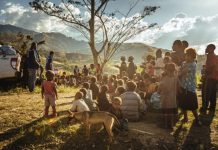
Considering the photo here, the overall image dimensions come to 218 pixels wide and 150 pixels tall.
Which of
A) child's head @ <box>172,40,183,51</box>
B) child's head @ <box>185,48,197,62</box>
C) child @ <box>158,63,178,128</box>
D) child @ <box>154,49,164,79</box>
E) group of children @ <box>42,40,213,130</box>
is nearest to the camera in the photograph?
group of children @ <box>42,40,213,130</box>

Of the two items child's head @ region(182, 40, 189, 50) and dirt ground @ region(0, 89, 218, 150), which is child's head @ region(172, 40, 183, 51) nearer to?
child's head @ region(182, 40, 189, 50)

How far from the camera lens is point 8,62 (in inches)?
609

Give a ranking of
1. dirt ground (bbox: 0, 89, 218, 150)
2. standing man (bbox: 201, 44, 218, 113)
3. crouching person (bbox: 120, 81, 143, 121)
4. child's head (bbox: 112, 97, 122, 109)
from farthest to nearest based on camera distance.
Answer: standing man (bbox: 201, 44, 218, 113)
crouching person (bbox: 120, 81, 143, 121)
child's head (bbox: 112, 97, 122, 109)
dirt ground (bbox: 0, 89, 218, 150)

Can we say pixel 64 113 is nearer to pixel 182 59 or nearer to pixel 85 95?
pixel 85 95

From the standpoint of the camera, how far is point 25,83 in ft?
55.0

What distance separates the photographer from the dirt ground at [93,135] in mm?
7934

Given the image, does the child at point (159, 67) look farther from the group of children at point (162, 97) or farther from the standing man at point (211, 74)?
the standing man at point (211, 74)

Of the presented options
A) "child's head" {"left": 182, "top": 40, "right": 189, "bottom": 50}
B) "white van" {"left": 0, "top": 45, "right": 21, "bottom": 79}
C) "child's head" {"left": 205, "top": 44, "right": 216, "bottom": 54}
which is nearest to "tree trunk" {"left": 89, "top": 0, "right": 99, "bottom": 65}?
"white van" {"left": 0, "top": 45, "right": 21, "bottom": 79}

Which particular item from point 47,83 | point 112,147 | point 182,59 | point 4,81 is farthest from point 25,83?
point 112,147

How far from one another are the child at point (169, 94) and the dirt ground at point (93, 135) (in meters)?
0.37

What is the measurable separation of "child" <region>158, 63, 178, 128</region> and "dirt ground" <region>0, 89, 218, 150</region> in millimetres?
373

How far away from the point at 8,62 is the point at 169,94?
348 inches

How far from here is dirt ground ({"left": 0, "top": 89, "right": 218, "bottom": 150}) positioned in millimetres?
7934

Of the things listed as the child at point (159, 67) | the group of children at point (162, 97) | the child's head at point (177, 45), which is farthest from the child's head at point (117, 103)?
the child at point (159, 67)
